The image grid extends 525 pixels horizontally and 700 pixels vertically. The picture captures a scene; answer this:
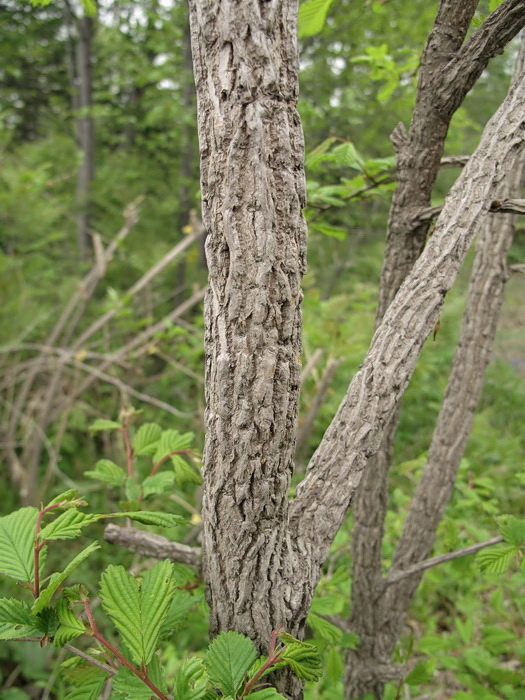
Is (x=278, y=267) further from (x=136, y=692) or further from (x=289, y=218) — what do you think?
(x=136, y=692)

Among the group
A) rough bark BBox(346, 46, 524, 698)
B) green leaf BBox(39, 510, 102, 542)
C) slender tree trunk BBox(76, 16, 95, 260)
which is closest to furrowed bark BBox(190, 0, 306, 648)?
green leaf BBox(39, 510, 102, 542)

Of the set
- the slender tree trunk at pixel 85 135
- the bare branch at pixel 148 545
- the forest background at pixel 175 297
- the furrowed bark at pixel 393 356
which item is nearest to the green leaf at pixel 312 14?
the forest background at pixel 175 297

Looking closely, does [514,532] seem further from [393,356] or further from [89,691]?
[89,691]

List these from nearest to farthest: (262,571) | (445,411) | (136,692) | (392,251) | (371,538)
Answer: (136,692) < (262,571) < (392,251) < (371,538) < (445,411)

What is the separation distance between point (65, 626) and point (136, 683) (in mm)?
148

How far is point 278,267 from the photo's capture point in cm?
74

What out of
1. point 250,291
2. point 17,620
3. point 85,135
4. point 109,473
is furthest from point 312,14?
point 85,135

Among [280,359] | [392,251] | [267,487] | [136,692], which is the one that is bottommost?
[136,692]

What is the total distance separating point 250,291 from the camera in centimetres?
74

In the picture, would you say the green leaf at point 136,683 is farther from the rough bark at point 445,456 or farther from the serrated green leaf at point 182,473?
the rough bark at point 445,456

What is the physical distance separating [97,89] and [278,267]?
8.19 m

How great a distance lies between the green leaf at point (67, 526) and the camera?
0.74 m

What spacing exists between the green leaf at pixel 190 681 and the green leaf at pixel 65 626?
17cm

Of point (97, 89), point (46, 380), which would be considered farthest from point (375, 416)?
point (97, 89)
